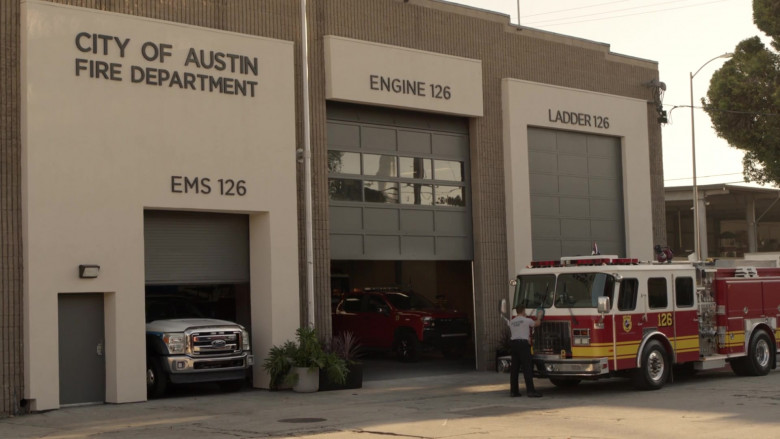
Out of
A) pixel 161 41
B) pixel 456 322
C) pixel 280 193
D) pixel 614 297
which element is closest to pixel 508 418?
pixel 614 297

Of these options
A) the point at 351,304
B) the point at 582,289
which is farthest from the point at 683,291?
the point at 351,304

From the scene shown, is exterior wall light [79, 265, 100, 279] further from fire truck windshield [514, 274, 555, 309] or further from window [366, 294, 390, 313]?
window [366, 294, 390, 313]

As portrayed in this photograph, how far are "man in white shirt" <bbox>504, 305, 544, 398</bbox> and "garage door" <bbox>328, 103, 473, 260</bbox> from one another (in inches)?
199

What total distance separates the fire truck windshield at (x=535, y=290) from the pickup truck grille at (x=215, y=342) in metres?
5.52

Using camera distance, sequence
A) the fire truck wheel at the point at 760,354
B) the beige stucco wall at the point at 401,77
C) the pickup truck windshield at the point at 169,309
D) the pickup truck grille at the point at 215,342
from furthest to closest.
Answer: the beige stucco wall at the point at 401,77 < the fire truck wheel at the point at 760,354 < the pickup truck windshield at the point at 169,309 < the pickup truck grille at the point at 215,342

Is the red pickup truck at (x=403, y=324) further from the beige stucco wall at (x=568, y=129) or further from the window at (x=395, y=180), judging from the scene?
the window at (x=395, y=180)

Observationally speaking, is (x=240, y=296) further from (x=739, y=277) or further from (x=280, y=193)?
(x=739, y=277)

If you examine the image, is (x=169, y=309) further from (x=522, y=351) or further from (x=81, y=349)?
(x=522, y=351)

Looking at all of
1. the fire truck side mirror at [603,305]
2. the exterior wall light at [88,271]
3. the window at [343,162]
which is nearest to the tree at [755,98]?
the window at [343,162]

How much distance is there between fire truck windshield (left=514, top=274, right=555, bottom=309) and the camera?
19.1 meters

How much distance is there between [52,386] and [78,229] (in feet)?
9.06

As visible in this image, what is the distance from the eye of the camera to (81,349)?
18.2 meters

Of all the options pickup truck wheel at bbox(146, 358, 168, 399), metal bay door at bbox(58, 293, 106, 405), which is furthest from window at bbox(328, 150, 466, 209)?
metal bay door at bbox(58, 293, 106, 405)

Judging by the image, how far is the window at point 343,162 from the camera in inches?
865
